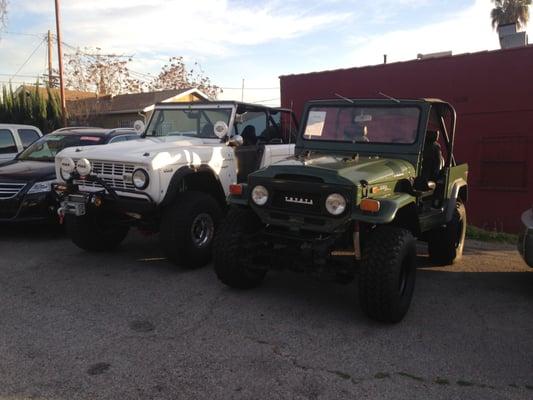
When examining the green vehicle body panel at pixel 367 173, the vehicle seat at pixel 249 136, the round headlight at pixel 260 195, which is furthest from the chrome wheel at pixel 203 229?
the vehicle seat at pixel 249 136

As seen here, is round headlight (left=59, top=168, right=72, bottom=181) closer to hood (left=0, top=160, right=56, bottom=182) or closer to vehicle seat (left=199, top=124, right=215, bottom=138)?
hood (left=0, top=160, right=56, bottom=182)

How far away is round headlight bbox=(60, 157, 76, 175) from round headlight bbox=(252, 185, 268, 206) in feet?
8.03

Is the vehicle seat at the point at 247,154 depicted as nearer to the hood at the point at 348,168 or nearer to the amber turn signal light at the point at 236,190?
the hood at the point at 348,168

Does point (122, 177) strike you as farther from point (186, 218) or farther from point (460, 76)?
point (460, 76)

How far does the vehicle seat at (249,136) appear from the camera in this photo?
22.4 feet

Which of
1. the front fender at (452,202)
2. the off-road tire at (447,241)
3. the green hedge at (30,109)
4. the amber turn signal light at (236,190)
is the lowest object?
the off-road tire at (447,241)

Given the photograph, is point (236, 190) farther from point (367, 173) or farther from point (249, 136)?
point (249, 136)

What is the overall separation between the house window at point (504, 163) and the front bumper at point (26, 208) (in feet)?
24.5

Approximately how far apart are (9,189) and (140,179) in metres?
2.81

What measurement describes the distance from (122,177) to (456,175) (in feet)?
12.8

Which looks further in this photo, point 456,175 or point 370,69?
point 370,69

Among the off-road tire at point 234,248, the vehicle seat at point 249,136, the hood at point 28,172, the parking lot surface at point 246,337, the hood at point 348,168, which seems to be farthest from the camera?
the hood at point 28,172

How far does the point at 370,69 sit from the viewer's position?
1033cm

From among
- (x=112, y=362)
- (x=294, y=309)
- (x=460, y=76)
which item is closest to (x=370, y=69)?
(x=460, y=76)
